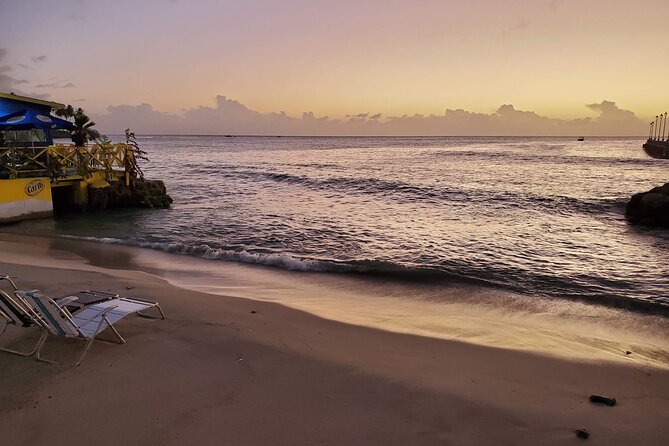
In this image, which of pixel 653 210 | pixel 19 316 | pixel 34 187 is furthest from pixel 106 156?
pixel 653 210

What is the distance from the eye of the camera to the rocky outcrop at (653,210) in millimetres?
17250

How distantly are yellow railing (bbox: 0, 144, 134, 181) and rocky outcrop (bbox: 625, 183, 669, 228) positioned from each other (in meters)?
21.7

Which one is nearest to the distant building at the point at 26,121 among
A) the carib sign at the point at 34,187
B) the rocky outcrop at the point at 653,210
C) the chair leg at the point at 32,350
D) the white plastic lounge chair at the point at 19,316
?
the carib sign at the point at 34,187

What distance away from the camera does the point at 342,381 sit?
192 inches

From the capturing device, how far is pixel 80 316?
5.61 metres

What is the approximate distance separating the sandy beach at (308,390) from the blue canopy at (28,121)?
14.8 meters

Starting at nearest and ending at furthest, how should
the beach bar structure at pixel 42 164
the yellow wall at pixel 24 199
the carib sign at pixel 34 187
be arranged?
the yellow wall at pixel 24 199
the beach bar structure at pixel 42 164
the carib sign at pixel 34 187

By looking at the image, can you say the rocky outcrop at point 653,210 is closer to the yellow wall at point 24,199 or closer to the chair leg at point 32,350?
the chair leg at point 32,350

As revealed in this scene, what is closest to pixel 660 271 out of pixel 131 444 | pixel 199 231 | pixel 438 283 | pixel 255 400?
pixel 438 283

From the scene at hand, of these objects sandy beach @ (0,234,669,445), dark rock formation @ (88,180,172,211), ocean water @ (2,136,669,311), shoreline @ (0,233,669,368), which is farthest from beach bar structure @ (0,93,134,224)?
sandy beach @ (0,234,669,445)

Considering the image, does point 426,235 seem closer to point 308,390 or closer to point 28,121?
point 308,390

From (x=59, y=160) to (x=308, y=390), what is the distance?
58.2ft

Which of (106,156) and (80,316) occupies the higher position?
(106,156)

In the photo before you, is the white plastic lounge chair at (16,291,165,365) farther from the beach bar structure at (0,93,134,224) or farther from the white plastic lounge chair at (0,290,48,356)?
the beach bar structure at (0,93,134,224)
